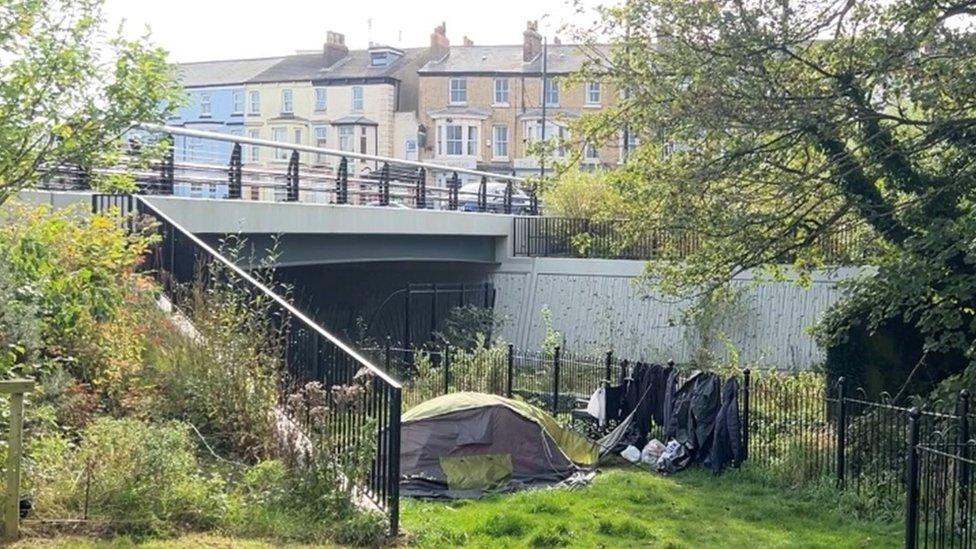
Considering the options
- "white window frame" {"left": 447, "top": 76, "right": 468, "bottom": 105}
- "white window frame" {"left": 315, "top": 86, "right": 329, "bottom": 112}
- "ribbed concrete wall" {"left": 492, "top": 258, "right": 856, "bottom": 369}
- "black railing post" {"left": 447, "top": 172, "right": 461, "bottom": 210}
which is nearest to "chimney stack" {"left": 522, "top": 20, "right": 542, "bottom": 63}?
"white window frame" {"left": 447, "top": 76, "right": 468, "bottom": 105}

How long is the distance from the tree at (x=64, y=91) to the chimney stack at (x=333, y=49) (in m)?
63.8

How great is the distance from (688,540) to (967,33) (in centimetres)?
643

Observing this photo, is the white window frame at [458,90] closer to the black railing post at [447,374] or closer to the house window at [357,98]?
the house window at [357,98]

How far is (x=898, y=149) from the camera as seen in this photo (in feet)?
45.2

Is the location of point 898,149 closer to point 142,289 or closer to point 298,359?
point 298,359

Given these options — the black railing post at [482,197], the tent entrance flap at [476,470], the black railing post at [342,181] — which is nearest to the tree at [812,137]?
the tent entrance flap at [476,470]

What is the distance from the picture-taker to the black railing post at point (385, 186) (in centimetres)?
2511

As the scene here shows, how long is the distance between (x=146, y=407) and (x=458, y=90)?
190 ft

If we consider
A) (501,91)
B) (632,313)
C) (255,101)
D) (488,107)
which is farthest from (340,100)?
(632,313)

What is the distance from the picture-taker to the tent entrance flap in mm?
12664

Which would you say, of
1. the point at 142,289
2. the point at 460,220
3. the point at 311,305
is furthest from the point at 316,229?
the point at 142,289

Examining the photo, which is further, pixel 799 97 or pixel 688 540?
pixel 799 97

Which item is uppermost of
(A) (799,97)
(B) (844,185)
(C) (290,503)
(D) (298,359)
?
(A) (799,97)

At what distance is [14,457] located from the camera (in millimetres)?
7543
